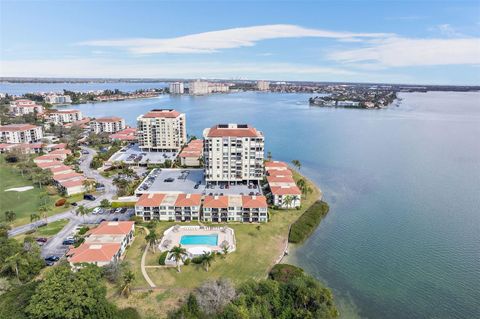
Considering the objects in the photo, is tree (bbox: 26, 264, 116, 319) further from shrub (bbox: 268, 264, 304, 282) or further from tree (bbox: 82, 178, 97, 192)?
tree (bbox: 82, 178, 97, 192)

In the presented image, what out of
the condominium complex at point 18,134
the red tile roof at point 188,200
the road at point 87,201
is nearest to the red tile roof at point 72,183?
the road at point 87,201

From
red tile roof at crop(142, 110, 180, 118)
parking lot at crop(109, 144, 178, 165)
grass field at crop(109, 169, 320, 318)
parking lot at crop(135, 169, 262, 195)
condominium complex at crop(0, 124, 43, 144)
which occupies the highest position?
red tile roof at crop(142, 110, 180, 118)

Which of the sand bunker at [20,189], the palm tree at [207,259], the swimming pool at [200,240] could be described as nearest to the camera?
the palm tree at [207,259]

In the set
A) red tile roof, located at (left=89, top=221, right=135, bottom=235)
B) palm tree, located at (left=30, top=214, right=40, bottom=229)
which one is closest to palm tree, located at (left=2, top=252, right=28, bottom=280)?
red tile roof, located at (left=89, top=221, right=135, bottom=235)

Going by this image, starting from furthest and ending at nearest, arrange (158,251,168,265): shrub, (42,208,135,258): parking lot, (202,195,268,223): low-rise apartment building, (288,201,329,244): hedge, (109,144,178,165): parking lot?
(109,144,178,165): parking lot, (202,195,268,223): low-rise apartment building, (288,201,329,244): hedge, (42,208,135,258): parking lot, (158,251,168,265): shrub

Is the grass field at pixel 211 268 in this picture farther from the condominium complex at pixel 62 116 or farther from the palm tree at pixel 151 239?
the condominium complex at pixel 62 116

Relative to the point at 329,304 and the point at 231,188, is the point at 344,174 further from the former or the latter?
the point at 329,304

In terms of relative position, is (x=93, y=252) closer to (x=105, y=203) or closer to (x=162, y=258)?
(x=162, y=258)
